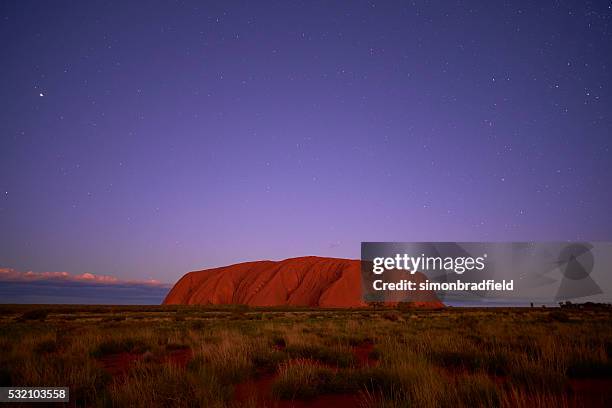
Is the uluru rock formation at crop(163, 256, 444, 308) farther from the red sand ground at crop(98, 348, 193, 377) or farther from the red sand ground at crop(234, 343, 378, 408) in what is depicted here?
the red sand ground at crop(234, 343, 378, 408)

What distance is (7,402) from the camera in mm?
4992

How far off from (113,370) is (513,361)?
808 centimetres

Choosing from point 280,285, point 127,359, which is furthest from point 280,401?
point 280,285

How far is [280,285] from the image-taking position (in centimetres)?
8919

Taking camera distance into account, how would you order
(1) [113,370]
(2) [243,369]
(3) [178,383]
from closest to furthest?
(3) [178,383]
(2) [243,369]
(1) [113,370]

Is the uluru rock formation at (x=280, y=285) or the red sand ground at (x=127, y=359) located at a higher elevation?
the red sand ground at (x=127, y=359)

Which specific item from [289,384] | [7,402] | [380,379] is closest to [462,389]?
[380,379]

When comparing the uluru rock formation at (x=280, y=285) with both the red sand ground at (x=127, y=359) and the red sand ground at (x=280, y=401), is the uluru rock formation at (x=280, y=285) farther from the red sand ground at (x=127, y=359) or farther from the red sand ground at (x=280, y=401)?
the red sand ground at (x=280, y=401)

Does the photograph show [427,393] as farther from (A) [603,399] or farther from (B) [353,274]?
(B) [353,274]

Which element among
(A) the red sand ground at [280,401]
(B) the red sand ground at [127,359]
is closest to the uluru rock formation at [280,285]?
(B) the red sand ground at [127,359]

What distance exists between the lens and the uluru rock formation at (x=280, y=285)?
8062 cm

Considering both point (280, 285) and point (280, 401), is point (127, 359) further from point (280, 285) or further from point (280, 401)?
point (280, 285)

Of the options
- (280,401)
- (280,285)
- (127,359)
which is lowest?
(280,285)

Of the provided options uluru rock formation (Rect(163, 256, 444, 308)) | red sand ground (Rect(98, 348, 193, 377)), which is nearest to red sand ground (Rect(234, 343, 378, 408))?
red sand ground (Rect(98, 348, 193, 377))
